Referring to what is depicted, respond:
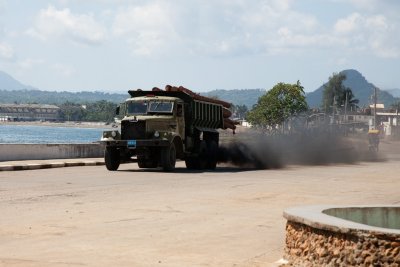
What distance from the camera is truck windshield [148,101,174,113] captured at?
92.9ft

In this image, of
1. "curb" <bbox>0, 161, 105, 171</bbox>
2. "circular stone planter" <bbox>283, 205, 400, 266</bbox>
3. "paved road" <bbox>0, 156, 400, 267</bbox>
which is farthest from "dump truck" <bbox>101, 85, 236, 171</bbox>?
"circular stone planter" <bbox>283, 205, 400, 266</bbox>

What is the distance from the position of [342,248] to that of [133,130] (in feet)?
68.8

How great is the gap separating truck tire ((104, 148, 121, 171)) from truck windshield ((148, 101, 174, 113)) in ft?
6.08

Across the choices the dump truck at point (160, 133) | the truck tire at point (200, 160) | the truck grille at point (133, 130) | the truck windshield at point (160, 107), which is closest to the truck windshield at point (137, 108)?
the dump truck at point (160, 133)

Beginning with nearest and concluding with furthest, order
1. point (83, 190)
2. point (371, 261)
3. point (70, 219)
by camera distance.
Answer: point (371, 261), point (70, 219), point (83, 190)

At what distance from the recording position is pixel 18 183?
67.5ft

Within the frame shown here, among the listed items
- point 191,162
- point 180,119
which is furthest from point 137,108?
point 191,162

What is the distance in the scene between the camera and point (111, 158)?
91.8 feet

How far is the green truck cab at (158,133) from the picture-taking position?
27344mm

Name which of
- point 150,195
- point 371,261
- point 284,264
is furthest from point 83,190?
point 371,261

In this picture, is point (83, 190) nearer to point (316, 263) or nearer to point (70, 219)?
point (70, 219)

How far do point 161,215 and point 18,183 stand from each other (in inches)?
321

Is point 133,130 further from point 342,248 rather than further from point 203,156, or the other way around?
point 342,248

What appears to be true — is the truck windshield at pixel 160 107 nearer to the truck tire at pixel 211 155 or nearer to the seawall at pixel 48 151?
the truck tire at pixel 211 155
